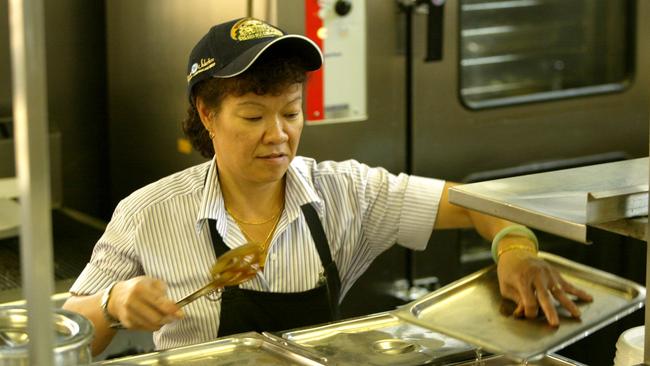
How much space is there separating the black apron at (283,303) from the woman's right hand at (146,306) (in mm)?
300

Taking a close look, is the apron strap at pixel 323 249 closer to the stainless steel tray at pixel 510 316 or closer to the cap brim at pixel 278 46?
the cap brim at pixel 278 46

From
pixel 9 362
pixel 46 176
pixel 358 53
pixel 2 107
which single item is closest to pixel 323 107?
pixel 358 53

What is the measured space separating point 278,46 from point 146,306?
23.5 inches

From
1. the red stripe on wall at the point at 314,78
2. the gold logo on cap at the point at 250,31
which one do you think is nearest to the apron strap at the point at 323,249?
the gold logo on cap at the point at 250,31

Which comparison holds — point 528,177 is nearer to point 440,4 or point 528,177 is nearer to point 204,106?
point 204,106

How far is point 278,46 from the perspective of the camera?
2020 millimetres

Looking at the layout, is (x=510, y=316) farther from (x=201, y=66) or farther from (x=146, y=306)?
(x=201, y=66)

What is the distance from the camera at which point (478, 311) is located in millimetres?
1684

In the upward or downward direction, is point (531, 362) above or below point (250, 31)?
below

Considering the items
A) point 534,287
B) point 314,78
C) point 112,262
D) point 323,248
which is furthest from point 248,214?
point 314,78

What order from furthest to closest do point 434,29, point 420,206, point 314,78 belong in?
1. point 434,29
2. point 314,78
3. point 420,206

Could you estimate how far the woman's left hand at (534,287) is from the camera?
163 cm

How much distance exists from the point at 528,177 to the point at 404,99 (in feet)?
4.95

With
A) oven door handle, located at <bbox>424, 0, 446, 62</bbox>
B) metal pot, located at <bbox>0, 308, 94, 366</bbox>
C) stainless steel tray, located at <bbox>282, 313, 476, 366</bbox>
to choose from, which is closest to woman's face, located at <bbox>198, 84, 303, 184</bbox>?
stainless steel tray, located at <bbox>282, 313, 476, 366</bbox>
